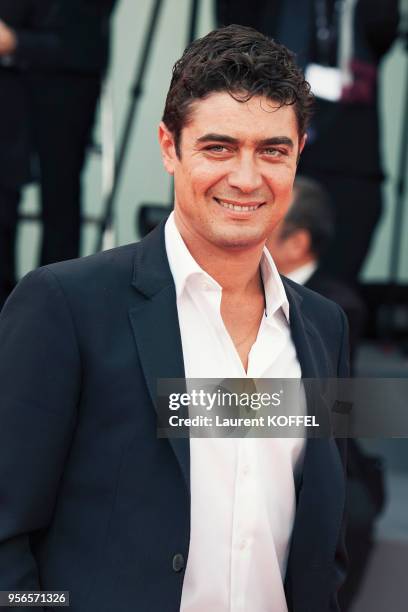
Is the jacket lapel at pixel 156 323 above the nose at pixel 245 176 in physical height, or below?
below

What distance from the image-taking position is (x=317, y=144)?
16.0 feet

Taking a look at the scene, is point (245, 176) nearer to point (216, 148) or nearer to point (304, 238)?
point (216, 148)

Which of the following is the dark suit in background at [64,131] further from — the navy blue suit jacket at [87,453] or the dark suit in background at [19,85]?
the navy blue suit jacket at [87,453]

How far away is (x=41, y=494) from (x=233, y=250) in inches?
19.2

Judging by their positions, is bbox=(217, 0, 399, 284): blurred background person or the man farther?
bbox=(217, 0, 399, 284): blurred background person

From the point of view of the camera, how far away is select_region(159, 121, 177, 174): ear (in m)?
1.64

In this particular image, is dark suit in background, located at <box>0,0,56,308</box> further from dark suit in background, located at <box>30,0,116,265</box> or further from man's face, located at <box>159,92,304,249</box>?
man's face, located at <box>159,92,304,249</box>

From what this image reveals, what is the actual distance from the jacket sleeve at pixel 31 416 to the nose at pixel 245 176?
0.34 metres

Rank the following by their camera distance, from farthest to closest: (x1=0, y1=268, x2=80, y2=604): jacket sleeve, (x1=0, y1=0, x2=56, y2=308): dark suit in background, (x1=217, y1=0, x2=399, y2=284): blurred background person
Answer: (x1=217, y1=0, x2=399, y2=284): blurred background person, (x1=0, y1=0, x2=56, y2=308): dark suit in background, (x1=0, y1=268, x2=80, y2=604): jacket sleeve

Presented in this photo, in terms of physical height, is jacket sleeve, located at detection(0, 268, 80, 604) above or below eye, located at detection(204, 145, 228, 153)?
below

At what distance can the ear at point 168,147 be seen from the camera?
5.38ft

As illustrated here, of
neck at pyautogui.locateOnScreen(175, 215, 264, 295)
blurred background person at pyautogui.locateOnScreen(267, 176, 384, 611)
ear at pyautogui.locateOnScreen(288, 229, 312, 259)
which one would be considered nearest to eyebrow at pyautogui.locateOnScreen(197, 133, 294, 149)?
neck at pyautogui.locateOnScreen(175, 215, 264, 295)

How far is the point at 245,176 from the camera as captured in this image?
5.15 feet

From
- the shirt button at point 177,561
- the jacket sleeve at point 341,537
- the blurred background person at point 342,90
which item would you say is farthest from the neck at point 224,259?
the blurred background person at point 342,90
